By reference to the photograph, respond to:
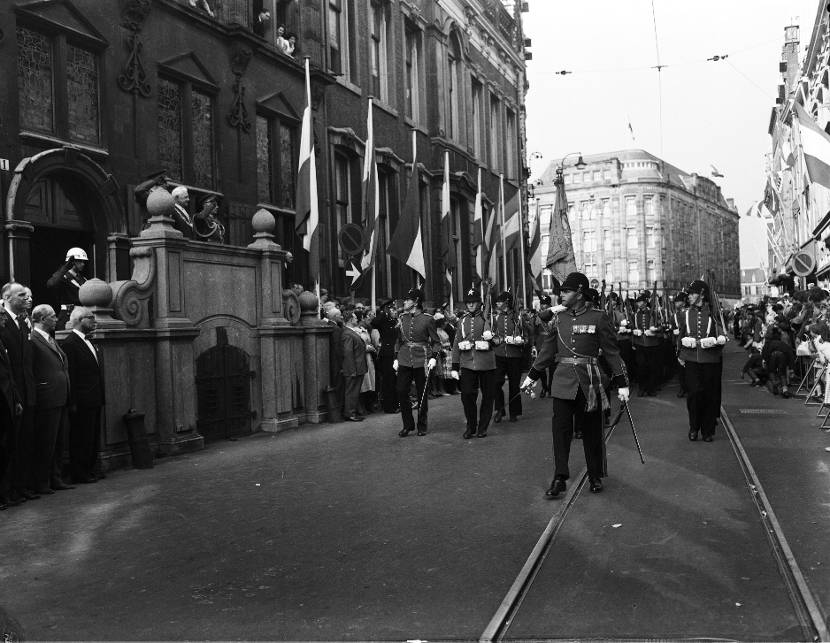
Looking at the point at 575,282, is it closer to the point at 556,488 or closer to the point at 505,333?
the point at 556,488

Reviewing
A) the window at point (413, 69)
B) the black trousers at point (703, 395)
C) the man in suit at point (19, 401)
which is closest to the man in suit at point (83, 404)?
the man in suit at point (19, 401)

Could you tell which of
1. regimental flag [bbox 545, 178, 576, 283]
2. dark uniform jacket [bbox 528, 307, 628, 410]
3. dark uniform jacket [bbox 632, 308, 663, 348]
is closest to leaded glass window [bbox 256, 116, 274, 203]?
dark uniform jacket [bbox 632, 308, 663, 348]

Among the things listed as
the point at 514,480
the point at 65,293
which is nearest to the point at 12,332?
the point at 65,293

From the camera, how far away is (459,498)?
24.8ft

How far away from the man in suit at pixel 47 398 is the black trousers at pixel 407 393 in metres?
4.44

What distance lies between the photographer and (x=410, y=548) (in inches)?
236

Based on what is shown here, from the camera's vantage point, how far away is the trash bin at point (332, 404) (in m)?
13.6

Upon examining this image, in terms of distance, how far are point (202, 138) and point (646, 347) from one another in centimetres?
918

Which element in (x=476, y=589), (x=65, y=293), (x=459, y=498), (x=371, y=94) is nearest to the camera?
(x=476, y=589)

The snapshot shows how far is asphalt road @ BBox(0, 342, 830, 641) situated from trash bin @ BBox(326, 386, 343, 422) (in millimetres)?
3354

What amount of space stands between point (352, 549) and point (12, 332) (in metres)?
4.00

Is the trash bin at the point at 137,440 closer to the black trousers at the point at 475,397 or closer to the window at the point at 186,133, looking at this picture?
the black trousers at the point at 475,397

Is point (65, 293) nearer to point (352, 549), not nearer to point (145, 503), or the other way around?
point (145, 503)

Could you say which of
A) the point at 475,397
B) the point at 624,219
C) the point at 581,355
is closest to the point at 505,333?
the point at 475,397
